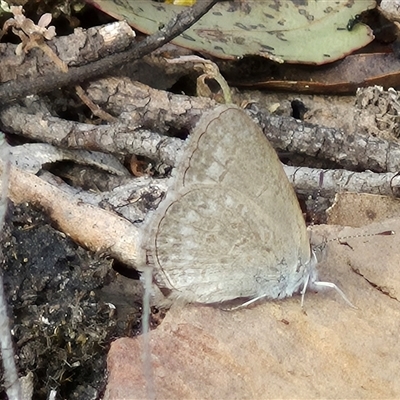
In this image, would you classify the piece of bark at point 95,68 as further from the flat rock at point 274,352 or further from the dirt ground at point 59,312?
the flat rock at point 274,352

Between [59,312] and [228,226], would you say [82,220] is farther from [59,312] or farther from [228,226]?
[228,226]

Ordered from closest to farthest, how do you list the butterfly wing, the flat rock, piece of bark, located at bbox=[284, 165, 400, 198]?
the flat rock
the butterfly wing
piece of bark, located at bbox=[284, 165, 400, 198]

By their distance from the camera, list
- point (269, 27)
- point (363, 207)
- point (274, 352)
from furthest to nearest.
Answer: point (269, 27), point (363, 207), point (274, 352)

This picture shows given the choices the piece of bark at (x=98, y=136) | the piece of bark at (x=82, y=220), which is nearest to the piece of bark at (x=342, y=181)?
the piece of bark at (x=98, y=136)

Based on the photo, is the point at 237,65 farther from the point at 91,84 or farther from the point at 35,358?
the point at 35,358

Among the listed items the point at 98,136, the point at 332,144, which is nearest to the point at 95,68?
the point at 98,136

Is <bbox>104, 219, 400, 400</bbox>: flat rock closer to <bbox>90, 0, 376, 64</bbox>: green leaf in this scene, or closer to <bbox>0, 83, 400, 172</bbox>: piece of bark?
<bbox>0, 83, 400, 172</bbox>: piece of bark

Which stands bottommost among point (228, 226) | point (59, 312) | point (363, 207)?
point (59, 312)

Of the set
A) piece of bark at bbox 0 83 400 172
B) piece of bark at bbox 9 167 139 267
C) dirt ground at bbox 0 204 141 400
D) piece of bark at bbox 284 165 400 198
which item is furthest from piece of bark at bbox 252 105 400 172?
dirt ground at bbox 0 204 141 400

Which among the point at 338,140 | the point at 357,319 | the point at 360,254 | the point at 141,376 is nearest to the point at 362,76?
the point at 338,140
